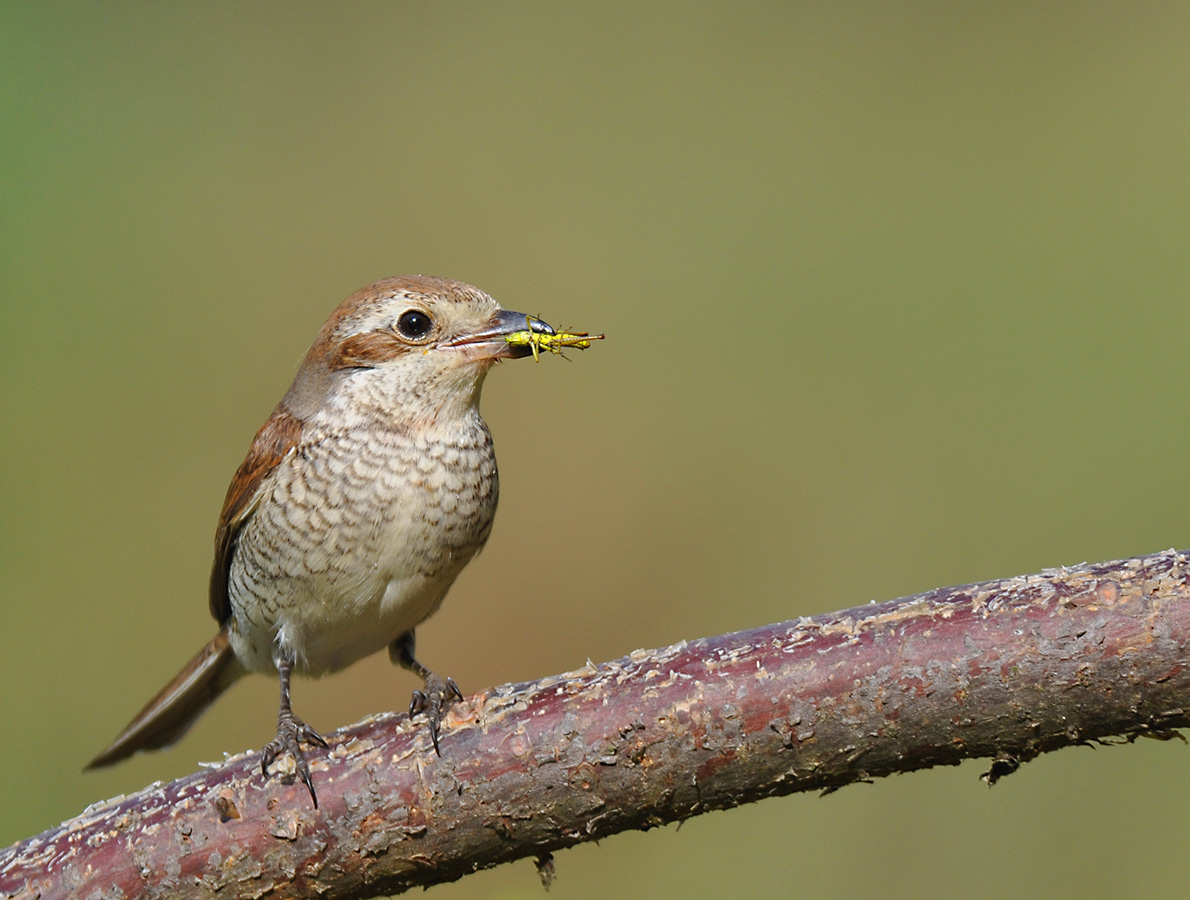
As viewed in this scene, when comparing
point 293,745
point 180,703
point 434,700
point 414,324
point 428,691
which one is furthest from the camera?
point 180,703

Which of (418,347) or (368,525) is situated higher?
(418,347)

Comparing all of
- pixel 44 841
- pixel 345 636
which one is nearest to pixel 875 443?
pixel 345 636

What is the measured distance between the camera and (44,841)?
1.63m

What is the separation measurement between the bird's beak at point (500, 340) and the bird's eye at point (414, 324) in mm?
51

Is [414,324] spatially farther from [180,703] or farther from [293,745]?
[180,703]

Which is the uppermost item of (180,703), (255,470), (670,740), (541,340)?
(541,340)

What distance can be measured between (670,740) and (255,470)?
3.58 feet

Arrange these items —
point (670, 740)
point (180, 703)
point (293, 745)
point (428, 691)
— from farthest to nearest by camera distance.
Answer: point (180, 703), point (428, 691), point (293, 745), point (670, 740)

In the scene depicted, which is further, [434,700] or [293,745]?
[434,700]

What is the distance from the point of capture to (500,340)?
2064 mm

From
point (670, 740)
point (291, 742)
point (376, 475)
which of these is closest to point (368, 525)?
point (376, 475)

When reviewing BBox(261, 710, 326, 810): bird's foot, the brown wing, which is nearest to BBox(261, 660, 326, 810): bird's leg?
BBox(261, 710, 326, 810): bird's foot

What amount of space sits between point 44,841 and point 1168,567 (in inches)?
62.4

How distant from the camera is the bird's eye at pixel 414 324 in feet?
6.89
